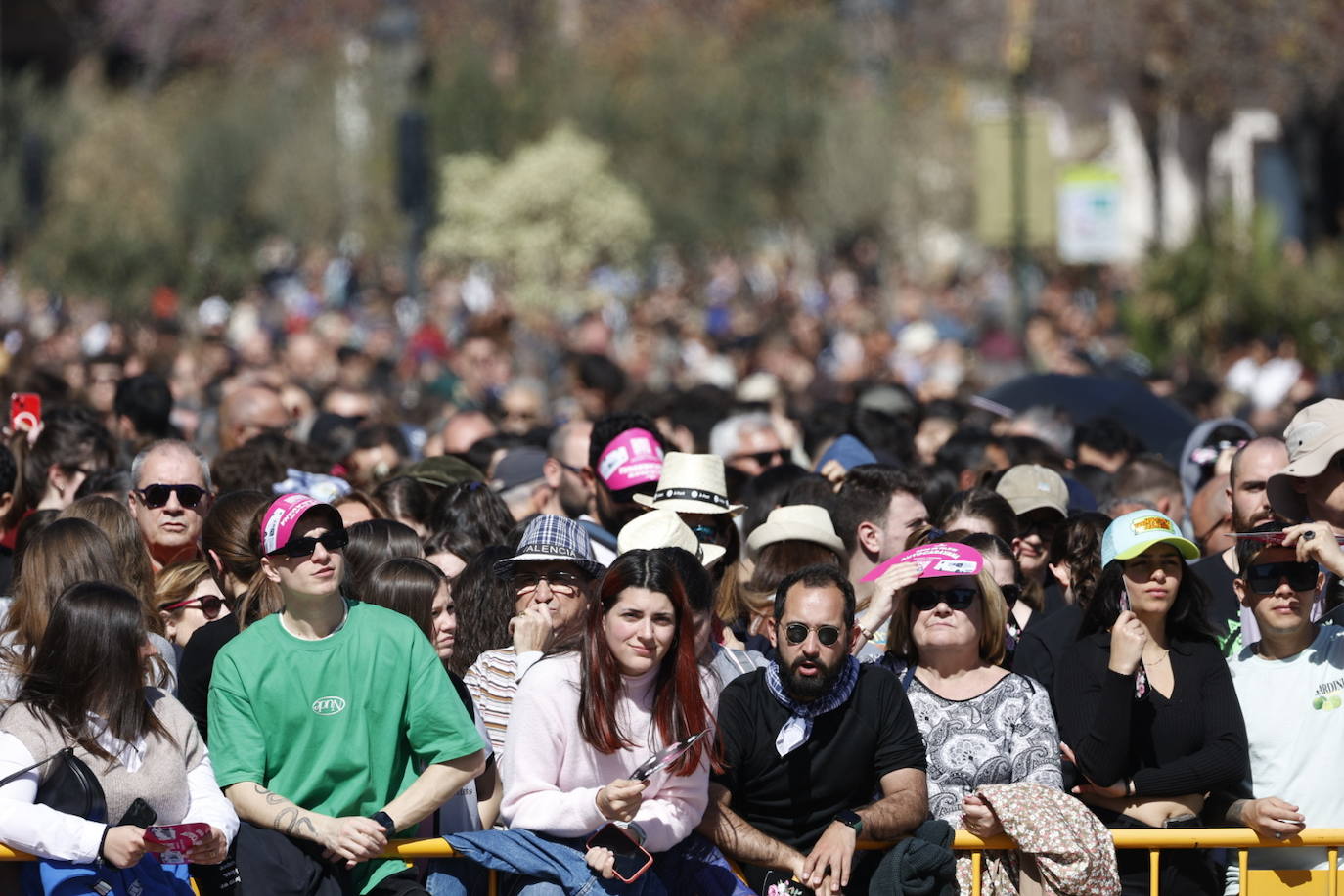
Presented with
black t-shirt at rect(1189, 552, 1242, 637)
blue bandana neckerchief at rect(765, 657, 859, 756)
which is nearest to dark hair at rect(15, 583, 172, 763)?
blue bandana neckerchief at rect(765, 657, 859, 756)

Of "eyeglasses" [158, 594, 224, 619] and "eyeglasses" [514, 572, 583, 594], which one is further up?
"eyeglasses" [514, 572, 583, 594]

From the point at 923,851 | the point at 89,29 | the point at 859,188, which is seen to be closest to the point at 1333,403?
the point at 923,851

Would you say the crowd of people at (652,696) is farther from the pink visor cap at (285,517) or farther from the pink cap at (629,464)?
the pink cap at (629,464)

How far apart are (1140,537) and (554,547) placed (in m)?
1.81

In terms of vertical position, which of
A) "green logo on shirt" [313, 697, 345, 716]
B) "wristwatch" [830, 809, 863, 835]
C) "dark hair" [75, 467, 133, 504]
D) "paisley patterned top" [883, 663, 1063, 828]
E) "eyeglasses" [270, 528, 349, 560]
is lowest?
"wristwatch" [830, 809, 863, 835]

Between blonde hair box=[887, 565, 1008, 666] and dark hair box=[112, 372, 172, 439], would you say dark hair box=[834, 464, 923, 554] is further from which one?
dark hair box=[112, 372, 172, 439]

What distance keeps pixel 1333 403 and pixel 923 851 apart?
2.31 meters

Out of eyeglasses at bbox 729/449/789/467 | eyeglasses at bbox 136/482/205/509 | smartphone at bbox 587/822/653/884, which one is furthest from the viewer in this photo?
eyeglasses at bbox 729/449/789/467

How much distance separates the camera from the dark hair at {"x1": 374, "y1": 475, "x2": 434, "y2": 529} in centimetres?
820

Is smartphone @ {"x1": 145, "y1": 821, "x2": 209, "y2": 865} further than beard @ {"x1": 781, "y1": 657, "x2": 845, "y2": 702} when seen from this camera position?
No

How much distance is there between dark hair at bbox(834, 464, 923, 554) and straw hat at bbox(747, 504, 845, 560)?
305 millimetres

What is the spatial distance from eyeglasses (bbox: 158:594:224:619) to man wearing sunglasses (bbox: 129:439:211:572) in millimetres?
652

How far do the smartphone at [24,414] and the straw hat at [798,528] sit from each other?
3.63 m

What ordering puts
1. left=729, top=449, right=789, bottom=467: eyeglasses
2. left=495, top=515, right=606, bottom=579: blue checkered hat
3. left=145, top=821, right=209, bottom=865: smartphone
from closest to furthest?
left=145, top=821, right=209, bottom=865: smartphone < left=495, top=515, right=606, bottom=579: blue checkered hat < left=729, top=449, right=789, bottom=467: eyeglasses
